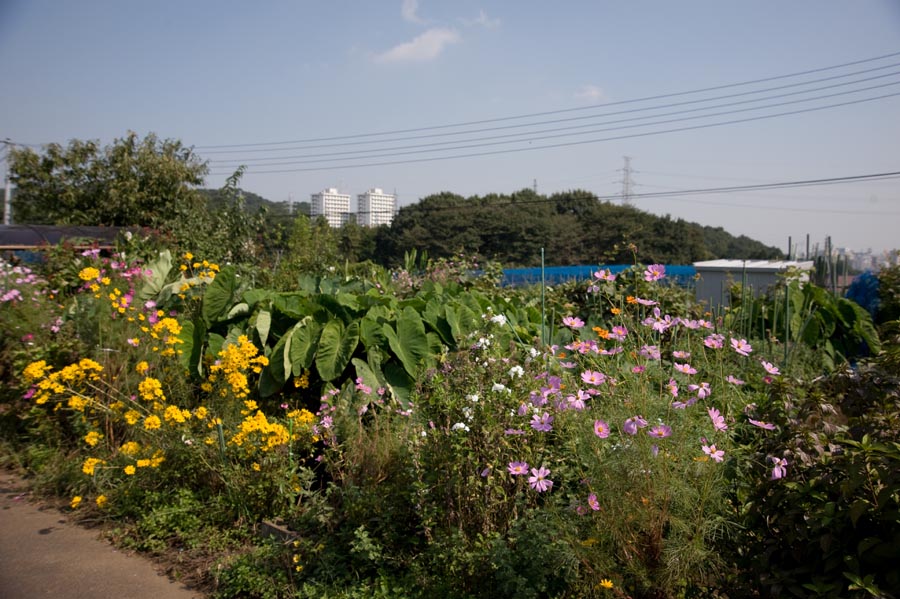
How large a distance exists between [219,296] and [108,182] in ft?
51.3

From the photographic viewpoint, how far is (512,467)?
98.4 inches

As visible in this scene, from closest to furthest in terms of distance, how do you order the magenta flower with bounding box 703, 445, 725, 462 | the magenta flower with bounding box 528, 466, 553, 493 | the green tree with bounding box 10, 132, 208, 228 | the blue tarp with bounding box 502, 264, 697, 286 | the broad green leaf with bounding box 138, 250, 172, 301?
the magenta flower with bounding box 703, 445, 725, 462
the magenta flower with bounding box 528, 466, 553, 493
the broad green leaf with bounding box 138, 250, 172, 301
the blue tarp with bounding box 502, 264, 697, 286
the green tree with bounding box 10, 132, 208, 228

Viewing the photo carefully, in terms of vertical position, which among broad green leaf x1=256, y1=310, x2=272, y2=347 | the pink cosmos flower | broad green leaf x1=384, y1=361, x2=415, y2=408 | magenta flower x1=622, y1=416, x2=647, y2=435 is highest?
broad green leaf x1=256, y1=310, x2=272, y2=347

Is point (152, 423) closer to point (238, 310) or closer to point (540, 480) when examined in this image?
point (238, 310)

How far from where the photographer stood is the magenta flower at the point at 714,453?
2.15m

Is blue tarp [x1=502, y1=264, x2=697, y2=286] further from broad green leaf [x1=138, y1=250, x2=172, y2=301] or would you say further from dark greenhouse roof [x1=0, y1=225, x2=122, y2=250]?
dark greenhouse roof [x1=0, y1=225, x2=122, y2=250]

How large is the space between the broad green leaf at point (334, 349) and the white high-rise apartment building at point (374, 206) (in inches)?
1272

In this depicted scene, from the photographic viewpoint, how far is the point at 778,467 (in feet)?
6.75

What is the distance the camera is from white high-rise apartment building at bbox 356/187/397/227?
41.7 meters

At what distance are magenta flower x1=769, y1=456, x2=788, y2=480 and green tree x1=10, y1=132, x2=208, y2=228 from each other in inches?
613

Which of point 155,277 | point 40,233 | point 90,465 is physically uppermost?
point 40,233

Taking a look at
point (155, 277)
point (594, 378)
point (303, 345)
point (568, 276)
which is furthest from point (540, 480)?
point (568, 276)

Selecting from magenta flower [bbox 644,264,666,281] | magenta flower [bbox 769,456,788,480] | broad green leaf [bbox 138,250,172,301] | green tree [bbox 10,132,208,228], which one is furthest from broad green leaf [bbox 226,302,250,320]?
green tree [bbox 10,132,208,228]

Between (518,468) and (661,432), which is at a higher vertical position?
(661,432)
